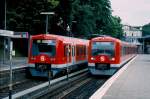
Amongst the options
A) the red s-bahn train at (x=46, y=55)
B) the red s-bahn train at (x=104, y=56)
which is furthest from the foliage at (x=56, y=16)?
the red s-bahn train at (x=46, y=55)

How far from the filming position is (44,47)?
27.2m

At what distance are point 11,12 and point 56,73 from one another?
2491cm

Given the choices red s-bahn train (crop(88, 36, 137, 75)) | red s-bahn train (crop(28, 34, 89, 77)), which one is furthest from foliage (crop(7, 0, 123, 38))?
red s-bahn train (crop(28, 34, 89, 77))

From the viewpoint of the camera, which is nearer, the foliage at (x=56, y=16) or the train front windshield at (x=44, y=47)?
the train front windshield at (x=44, y=47)

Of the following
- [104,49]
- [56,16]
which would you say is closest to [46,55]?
[104,49]

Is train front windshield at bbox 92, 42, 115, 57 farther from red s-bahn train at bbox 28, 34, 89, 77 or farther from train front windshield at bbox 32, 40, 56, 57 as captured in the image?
train front windshield at bbox 32, 40, 56, 57

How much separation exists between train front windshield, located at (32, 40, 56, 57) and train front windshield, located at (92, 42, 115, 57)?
4.18 meters

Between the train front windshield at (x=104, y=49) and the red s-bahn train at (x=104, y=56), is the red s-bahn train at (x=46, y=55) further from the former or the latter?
the train front windshield at (x=104, y=49)

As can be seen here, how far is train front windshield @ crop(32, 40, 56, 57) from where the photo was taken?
2714cm

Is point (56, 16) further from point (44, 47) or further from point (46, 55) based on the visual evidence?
point (46, 55)

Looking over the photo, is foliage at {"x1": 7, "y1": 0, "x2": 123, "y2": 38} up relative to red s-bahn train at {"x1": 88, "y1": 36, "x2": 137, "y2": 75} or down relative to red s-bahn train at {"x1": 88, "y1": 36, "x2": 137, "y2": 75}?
up

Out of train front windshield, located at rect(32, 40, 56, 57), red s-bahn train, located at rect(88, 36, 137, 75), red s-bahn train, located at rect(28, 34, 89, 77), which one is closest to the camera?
red s-bahn train, located at rect(28, 34, 89, 77)

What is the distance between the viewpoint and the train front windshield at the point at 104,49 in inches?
1186

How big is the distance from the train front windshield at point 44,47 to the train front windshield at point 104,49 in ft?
13.7
